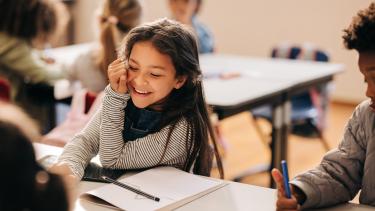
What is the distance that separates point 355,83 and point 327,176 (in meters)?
3.82

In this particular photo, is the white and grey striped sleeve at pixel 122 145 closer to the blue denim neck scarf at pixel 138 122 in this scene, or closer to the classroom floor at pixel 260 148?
the blue denim neck scarf at pixel 138 122

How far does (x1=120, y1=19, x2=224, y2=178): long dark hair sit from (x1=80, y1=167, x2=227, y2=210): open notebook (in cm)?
12

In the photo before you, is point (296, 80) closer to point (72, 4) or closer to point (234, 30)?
point (234, 30)

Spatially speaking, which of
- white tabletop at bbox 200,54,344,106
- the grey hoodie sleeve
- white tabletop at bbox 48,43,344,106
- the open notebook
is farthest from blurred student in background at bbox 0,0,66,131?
the grey hoodie sleeve

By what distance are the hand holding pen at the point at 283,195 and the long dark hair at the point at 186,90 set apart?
1.29 feet

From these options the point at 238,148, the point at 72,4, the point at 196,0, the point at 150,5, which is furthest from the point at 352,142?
the point at 72,4

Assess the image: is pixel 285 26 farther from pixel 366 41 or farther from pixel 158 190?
pixel 158 190

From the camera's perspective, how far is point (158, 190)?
1.44m

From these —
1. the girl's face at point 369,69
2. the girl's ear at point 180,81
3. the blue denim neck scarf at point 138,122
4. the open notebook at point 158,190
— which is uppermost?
the girl's face at point 369,69

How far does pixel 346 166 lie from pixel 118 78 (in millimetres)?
640

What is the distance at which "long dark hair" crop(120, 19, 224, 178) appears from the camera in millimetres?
1667

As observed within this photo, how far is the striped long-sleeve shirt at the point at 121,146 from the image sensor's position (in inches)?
64.3

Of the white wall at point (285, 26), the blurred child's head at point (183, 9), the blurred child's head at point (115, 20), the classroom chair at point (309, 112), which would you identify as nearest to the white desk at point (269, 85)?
the classroom chair at point (309, 112)

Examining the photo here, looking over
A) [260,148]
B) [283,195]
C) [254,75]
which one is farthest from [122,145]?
[260,148]
